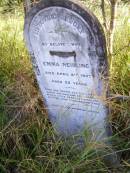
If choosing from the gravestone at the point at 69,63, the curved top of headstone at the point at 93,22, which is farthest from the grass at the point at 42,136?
the curved top of headstone at the point at 93,22

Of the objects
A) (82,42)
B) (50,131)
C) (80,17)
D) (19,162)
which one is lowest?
(19,162)

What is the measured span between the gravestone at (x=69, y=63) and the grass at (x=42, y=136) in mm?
90

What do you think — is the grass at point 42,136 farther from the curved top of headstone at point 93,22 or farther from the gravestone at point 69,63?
the curved top of headstone at point 93,22

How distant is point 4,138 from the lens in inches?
96.3

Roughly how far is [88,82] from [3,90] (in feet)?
2.67

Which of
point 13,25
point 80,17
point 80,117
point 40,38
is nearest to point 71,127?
point 80,117

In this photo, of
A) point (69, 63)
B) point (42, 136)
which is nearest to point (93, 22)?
point (69, 63)

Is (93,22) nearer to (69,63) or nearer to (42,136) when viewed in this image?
(69,63)

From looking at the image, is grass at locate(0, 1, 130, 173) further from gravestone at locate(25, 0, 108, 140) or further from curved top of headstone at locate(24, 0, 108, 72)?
curved top of headstone at locate(24, 0, 108, 72)

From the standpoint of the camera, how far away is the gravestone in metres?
2.13

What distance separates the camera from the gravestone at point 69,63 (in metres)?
2.13

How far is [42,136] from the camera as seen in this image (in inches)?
95.2

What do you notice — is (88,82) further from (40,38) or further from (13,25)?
(13,25)

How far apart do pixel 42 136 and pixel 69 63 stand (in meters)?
0.48
